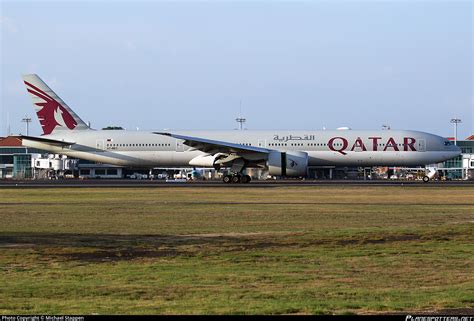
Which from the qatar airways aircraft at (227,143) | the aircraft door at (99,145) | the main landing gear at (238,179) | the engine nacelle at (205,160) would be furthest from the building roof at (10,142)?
the main landing gear at (238,179)

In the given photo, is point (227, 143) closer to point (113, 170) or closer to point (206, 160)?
point (206, 160)

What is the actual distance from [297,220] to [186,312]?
62.9ft

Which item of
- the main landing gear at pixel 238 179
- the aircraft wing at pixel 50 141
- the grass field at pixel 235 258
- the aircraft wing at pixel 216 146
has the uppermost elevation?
the aircraft wing at pixel 50 141

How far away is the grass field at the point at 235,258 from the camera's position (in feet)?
46.4

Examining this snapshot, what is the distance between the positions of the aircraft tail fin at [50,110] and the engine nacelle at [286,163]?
1729cm

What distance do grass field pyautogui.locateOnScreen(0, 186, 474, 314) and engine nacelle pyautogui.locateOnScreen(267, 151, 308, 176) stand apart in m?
23.0

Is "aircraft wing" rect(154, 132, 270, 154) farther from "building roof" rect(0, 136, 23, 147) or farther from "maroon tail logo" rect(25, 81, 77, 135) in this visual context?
"building roof" rect(0, 136, 23, 147)

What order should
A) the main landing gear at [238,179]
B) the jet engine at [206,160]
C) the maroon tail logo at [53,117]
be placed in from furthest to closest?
the maroon tail logo at [53,117], the main landing gear at [238,179], the jet engine at [206,160]

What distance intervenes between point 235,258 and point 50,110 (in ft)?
175

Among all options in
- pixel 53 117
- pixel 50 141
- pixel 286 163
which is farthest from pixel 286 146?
pixel 53 117

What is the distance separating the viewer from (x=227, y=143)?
6606cm

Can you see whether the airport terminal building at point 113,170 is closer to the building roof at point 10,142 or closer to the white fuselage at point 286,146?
the building roof at point 10,142

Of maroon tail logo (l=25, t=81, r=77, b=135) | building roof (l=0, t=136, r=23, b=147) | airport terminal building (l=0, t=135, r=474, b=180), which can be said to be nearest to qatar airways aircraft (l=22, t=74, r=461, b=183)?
maroon tail logo (l=25, t=81, r=77, b=135)

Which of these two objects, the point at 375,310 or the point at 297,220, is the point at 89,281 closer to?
the point at 375,310
